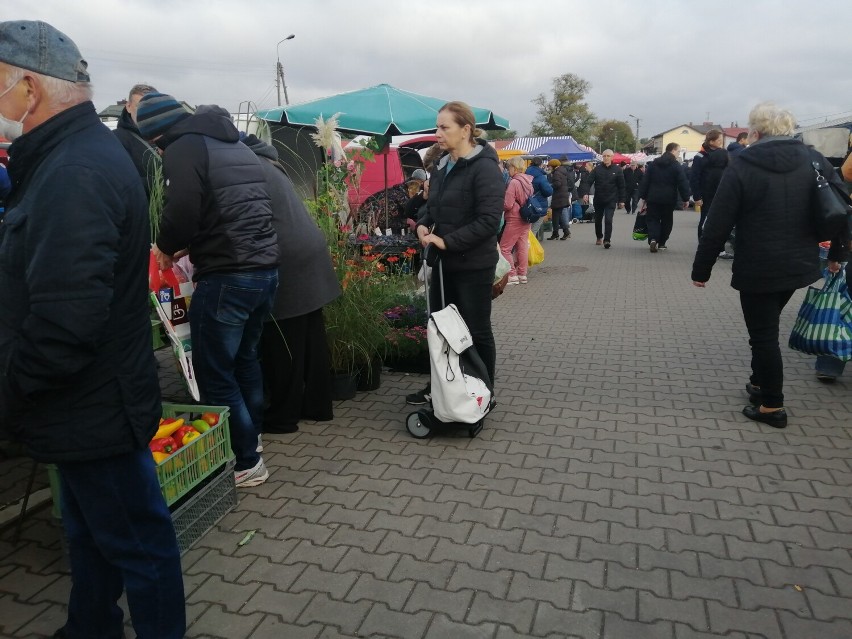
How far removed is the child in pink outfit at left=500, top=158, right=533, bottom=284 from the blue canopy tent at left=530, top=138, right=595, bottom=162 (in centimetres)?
1233

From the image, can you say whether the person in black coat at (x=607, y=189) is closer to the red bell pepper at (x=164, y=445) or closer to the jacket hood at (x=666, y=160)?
the jacket hood at (x=666, y=160)

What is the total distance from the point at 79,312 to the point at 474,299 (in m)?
2.82

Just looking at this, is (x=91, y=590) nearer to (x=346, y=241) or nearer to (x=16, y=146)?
(x=16, y=146)

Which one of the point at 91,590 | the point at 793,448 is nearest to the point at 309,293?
the point at 91,590

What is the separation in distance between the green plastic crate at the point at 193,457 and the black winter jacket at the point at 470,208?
5.50 feet

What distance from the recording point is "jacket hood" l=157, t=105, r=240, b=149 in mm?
3332

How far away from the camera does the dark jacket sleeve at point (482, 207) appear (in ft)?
13.7

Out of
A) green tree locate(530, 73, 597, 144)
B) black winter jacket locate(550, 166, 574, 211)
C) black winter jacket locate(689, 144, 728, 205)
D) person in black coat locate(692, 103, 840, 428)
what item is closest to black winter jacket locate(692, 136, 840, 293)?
person in black coat locate(692, 103, 840, 428)

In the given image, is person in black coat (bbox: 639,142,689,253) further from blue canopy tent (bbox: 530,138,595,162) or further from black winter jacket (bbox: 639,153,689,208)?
blue canopy tent (bbox: 530,138,595,162)

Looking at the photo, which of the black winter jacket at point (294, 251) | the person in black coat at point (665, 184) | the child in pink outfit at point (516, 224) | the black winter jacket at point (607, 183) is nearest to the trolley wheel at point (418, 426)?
the black winter jacket at point (294, 251)

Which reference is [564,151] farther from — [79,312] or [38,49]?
[79,312]

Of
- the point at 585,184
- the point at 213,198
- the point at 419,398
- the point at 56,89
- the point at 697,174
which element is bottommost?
the point at 419,398

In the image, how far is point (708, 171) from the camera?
11461mm

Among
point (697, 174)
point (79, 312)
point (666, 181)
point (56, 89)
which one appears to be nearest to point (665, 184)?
point (666, 181)
